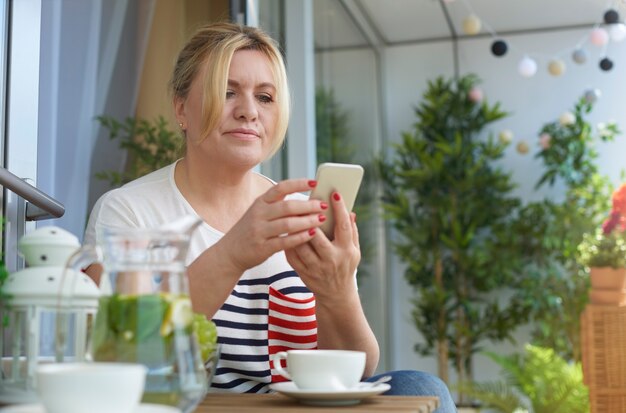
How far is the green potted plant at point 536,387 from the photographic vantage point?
466cm

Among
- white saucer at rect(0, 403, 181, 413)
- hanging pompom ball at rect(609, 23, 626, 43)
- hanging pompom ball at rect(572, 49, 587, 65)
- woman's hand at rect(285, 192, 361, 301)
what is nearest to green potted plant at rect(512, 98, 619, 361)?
hanging pompom ball at rect(572, 49, 587, 65)

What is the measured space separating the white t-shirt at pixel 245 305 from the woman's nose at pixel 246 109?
199 mm

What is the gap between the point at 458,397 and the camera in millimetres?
5594

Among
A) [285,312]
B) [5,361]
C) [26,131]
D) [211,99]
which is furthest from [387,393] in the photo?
[26,131]

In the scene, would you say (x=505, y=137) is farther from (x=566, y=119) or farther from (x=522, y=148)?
(x=566, y=119)

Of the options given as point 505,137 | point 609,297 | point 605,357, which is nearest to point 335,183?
point 605,357

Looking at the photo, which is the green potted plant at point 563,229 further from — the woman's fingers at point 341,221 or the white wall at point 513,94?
the woman's fingers at point 341,221

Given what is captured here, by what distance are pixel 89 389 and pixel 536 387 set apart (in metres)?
4.57

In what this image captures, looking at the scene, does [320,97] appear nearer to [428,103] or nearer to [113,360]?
[428,103]

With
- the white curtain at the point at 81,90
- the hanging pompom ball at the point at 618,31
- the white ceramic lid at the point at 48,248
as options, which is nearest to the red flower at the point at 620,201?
the hanging pompom ball at the point at 618,31

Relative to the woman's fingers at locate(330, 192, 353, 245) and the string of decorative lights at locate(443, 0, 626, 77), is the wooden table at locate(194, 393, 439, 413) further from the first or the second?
the string of decorative lights at locate(443, 0, 626, 77)

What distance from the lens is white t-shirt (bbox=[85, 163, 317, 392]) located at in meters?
1.45

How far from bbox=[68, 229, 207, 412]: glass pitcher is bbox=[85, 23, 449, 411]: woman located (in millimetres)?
356

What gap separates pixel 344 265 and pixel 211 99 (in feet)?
1.79
